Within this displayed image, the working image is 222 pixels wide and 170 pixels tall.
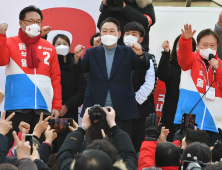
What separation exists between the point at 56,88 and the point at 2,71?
1290 millimetres

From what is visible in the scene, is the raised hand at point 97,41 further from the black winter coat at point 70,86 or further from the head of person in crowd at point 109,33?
the head of person in crowd at point 109,33

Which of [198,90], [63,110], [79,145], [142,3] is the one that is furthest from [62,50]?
[79,145]

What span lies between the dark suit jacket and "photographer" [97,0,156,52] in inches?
39.1

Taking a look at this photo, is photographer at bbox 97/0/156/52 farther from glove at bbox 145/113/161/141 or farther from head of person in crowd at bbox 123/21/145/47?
glove at bbox 145/113/161/141

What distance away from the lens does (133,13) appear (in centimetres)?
482

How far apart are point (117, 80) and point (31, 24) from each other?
4.10 feet

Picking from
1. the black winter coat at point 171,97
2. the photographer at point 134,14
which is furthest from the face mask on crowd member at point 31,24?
the black winter coat at point 171,97

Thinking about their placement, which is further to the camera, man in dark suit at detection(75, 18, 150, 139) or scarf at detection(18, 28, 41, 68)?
scarf at detection(18, 28, 41, 68)

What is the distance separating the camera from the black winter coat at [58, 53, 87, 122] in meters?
4.61

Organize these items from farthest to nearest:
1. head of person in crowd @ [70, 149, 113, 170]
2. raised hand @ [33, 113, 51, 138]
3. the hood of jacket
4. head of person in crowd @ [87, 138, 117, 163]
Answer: the hood of jacket
raised hand @ [33, 113, 51, 138]
head of person in crowd @ [87, 138, 117, 163]
head of person in crowd @ [70, 149, 113, 170]

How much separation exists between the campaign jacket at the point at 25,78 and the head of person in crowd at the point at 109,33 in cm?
69

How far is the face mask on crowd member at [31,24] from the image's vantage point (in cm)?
409

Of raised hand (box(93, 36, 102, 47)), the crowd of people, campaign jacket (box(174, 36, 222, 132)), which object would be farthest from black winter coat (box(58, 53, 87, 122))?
campaign jacket (box(174, 36, 222, 132))

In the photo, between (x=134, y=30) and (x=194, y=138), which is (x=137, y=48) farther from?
(x=194, y=138)
